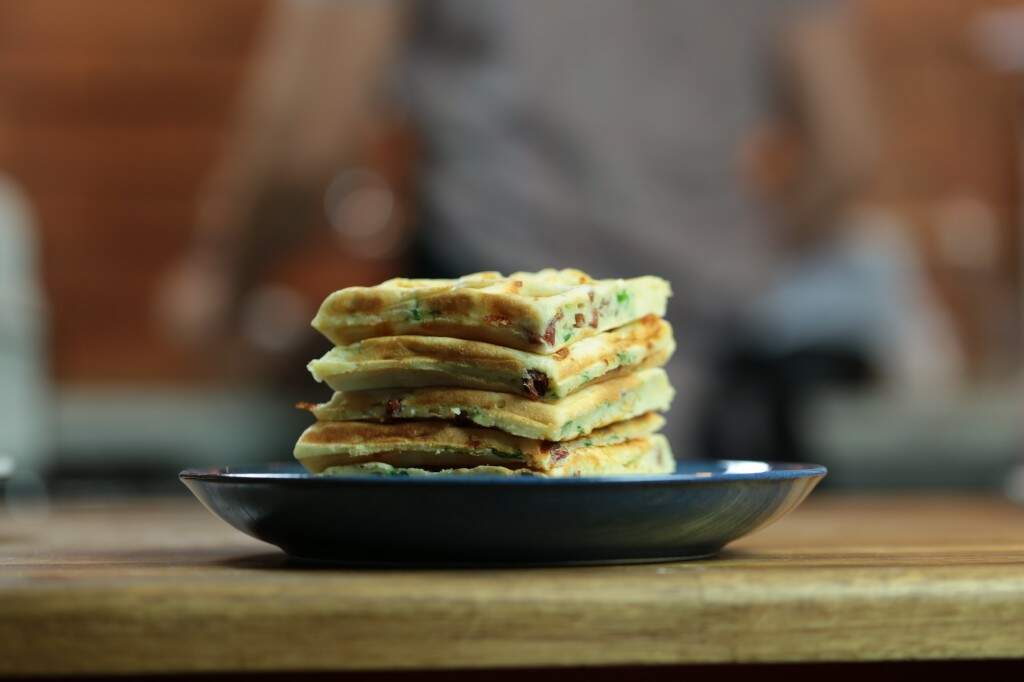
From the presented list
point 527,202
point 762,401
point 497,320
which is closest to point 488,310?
point 497,320

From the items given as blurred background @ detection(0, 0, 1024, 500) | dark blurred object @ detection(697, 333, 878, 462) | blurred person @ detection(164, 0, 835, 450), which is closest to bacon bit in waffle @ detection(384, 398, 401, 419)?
blurred background @ detection(0, 0, 1024, 500)

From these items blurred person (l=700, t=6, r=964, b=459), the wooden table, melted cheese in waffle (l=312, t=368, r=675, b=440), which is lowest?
the wooden table

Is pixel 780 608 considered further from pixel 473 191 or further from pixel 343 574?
pixel 473 191

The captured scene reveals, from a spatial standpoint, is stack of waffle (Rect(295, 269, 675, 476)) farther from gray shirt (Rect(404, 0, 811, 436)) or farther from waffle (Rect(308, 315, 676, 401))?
gray shirt (Rect(404, 0, 811, 436))

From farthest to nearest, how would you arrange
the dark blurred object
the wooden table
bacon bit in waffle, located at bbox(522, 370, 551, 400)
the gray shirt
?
the dark blurred object, the gray shirt, bacon bit in waffle, located at bbox(522, 370, 551, 400), the wooden table

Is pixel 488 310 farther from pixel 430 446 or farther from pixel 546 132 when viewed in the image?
pixel 546 132

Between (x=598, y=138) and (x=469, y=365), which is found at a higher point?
(x=598, y=138)
